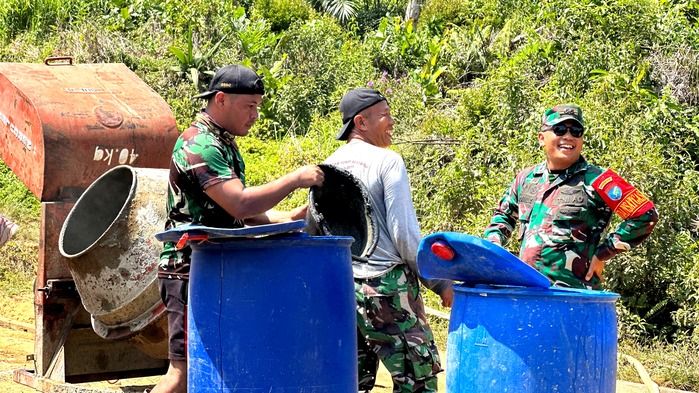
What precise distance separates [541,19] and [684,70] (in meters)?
1.65

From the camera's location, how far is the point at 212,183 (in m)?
4.06

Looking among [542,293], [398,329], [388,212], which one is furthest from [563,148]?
[542,293]

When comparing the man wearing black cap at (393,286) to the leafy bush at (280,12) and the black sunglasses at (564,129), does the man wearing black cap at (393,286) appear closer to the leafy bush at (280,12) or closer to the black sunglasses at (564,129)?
the black sunglasses at (564,129)

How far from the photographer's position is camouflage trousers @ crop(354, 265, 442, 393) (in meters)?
4.54

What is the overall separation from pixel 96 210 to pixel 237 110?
1778 mm

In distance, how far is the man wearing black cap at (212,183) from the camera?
4.03m

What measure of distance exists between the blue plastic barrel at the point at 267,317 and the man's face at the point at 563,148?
1333 mm

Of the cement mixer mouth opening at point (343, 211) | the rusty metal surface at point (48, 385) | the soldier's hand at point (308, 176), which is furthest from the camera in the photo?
the rusty metal surface at point (48, 385)

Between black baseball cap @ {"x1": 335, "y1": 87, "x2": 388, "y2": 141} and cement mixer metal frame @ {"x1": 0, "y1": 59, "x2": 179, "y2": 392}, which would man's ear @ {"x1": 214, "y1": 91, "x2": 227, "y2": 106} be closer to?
black baseball cap @ {"x1": 335, "y1": 87, "x2": 388, "y2": 141}

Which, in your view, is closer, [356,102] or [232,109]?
[232,109]

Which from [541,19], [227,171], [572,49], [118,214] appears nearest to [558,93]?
[572,49]

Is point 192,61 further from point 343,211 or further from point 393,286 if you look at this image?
point 393,286

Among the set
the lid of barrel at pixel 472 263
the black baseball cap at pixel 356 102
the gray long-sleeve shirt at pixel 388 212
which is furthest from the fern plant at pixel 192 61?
the lid of barrel at pixel 472 263

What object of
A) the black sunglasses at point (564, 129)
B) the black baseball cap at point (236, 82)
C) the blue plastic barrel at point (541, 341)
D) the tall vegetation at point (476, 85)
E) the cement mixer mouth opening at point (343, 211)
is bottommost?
the blue plastic barrel at point (541, 341)
